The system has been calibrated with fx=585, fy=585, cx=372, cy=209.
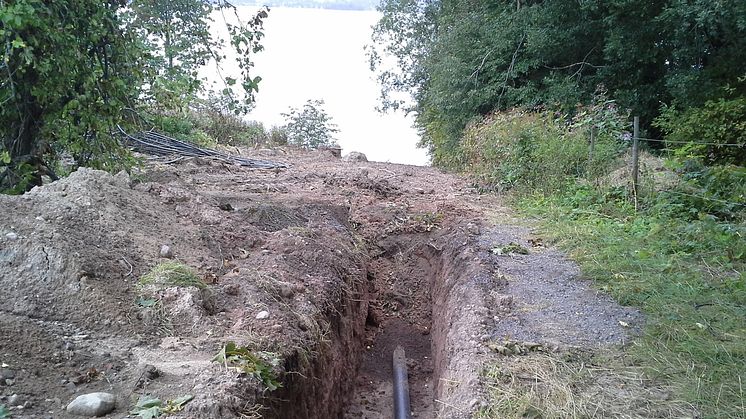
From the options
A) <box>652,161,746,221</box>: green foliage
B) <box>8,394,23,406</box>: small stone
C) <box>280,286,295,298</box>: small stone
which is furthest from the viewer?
<box>652,161,746,221</box>: green foliage

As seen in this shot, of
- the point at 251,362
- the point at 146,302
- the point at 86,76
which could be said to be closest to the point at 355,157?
the point at 86,76

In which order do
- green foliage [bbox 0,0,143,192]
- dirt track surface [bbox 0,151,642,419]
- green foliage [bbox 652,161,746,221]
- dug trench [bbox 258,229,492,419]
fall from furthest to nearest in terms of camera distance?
1. green foliage [bbox 652,161,746,221]
2. green foliage [bbox 0,0,143,192]
3. dug trench [bbox 258,229,492,419]
4. dirt track surface [bbox 0,151,642,419]

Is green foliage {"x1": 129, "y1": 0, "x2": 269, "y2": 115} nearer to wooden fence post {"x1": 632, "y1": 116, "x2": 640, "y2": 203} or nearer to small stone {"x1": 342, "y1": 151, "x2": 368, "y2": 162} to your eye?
wooden fence post {"x1": 632, "y1": 116, "x2": 640, "y2": 203}

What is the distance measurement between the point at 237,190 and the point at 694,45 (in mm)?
10232

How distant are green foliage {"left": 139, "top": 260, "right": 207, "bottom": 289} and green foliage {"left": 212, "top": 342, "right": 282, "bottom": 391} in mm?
929

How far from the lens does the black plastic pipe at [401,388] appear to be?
18.4ft

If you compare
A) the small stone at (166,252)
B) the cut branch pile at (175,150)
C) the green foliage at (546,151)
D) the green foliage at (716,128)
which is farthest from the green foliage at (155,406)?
the green foliage at (716,128)

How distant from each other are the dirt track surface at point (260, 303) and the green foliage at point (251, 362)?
8cm

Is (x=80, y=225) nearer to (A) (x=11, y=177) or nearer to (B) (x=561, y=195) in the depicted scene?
(A) (x=11, y=177)

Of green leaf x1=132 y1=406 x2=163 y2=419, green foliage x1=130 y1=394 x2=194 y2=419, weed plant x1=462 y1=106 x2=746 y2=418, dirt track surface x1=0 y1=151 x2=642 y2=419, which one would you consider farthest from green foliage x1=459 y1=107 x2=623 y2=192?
green leaf x1=132 y1=406 x2=163 y2=419

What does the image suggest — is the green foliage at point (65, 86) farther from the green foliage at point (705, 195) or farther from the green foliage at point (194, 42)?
the green foliage at point (705, 195)

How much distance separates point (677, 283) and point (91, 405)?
4.60 meters

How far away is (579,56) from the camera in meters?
15.0

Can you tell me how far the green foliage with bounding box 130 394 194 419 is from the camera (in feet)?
9.74
